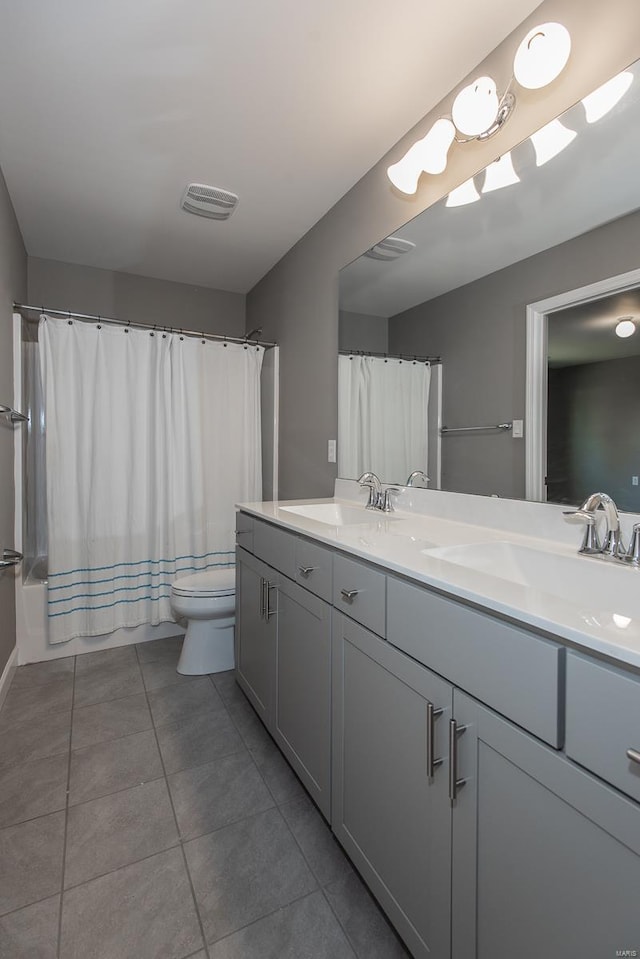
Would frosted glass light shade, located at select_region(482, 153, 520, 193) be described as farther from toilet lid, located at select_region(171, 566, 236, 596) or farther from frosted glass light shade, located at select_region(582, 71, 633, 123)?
toilet lid, located at select_region(171, 566, 236, 596)

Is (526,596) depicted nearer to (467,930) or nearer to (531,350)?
(467,930)

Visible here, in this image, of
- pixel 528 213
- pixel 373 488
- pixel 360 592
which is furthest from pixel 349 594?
pixel 528 213

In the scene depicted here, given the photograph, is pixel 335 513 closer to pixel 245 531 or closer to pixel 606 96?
pixel 245 531

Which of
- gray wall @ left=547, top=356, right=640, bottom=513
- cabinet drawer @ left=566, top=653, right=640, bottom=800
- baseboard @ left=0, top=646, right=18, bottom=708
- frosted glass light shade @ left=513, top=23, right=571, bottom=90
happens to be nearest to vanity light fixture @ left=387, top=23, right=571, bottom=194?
frosted glass light shade @ left=513, top=23, right=571, bottom=90

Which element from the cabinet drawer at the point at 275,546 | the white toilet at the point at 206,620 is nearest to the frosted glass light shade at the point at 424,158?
the cabinet drawer at the point at 275,546

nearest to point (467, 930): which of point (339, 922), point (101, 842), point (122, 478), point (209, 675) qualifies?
point (339, 922)

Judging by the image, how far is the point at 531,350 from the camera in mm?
1334

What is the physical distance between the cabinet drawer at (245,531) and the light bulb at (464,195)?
138 centimetres

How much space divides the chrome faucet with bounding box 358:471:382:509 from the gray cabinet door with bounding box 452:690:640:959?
1.17m

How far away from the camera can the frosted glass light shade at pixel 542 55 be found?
117 cm

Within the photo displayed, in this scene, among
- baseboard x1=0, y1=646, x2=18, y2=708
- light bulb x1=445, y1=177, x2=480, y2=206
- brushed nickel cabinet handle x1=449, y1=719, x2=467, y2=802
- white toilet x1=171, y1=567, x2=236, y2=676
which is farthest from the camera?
white toilet x1=171, y1=567, x2=236, y2=676

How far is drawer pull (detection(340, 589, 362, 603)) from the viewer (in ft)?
3.81

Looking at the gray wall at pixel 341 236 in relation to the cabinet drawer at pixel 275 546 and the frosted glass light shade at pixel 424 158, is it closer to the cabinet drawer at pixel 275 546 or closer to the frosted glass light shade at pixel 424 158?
Answer: the frosted glass light shade at pixel 424 158

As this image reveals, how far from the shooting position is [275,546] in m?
1.66
